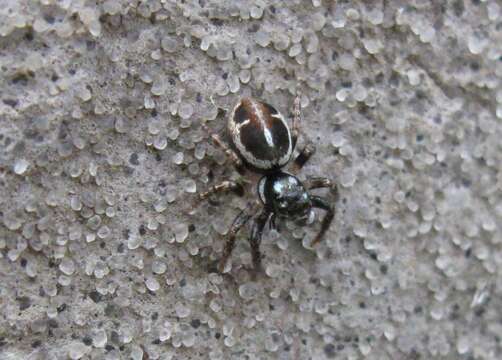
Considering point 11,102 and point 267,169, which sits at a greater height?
point 11,102

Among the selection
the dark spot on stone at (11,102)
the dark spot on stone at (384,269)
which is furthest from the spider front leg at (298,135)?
the dark spot on stone at (11,102)

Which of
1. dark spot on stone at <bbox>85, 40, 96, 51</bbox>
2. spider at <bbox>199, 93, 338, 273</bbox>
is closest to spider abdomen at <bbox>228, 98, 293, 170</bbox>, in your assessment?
spider at <bbox>199, 93, 338, 273</bbox>

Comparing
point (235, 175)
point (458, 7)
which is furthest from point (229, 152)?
point (458, 7)

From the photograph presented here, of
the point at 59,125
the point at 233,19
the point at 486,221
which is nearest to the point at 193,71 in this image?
the point at 233,19

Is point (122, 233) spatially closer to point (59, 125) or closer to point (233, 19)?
point (59, 125)

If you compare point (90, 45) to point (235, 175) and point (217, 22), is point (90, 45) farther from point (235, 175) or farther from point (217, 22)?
point (235, 175)

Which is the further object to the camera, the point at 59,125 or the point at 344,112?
the point at 344,112
